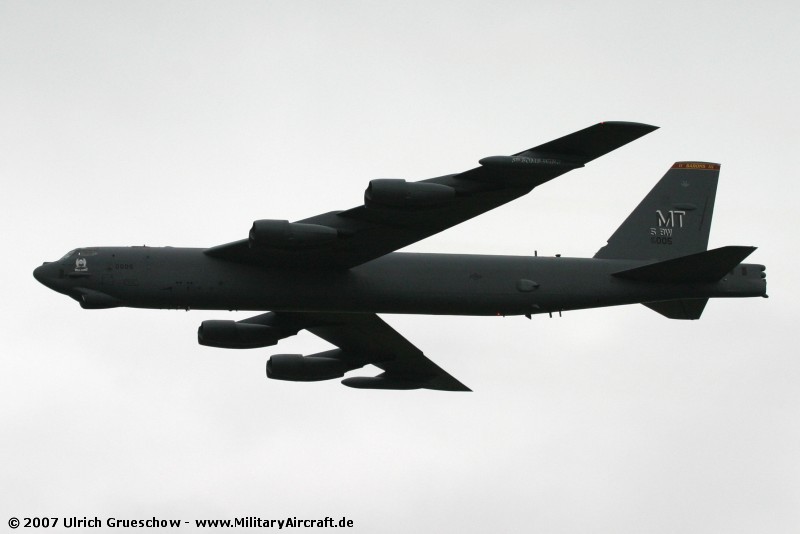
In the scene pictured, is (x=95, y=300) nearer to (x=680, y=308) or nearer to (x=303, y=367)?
(x=303, y=367)

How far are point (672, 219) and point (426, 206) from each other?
10.8 m

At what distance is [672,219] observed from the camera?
137ft

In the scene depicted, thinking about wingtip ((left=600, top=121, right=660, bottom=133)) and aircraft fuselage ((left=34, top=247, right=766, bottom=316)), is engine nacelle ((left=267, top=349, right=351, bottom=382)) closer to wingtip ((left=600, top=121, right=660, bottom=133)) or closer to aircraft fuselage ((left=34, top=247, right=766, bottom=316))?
aircraft fuselage ((left=34, top=247, right=766, bottom=316))

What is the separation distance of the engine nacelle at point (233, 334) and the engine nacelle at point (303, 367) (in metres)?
2.02

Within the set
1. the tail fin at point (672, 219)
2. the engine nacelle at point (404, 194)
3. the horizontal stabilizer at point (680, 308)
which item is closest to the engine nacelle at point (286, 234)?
the engine nacelle at point (404, 194)

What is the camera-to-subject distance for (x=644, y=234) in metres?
41.5

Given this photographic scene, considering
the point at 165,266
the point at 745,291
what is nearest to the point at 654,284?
the point at 745,291

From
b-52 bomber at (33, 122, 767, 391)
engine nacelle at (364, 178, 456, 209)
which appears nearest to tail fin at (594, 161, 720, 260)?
b-52 bomber at (33, 122, 767, 391)

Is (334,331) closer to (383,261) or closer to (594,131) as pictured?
(383,261)

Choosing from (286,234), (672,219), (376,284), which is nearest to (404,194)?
(286,234)

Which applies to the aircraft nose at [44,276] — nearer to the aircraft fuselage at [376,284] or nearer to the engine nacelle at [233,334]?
the aircraft fuselage at [376,284]

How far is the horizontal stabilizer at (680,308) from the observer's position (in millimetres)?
39812

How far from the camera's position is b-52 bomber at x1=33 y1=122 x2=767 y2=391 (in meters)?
34.9

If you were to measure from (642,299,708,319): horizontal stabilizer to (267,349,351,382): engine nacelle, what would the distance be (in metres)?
10.4
